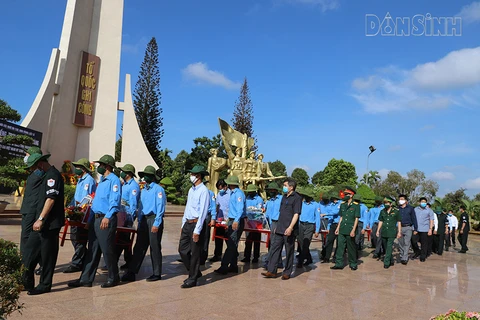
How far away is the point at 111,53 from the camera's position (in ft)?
74.6

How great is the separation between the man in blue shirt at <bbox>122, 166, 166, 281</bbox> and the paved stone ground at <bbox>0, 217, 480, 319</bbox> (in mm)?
197

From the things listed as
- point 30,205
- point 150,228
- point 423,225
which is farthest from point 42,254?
point 423,225

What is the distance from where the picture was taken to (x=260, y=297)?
16.5 feet

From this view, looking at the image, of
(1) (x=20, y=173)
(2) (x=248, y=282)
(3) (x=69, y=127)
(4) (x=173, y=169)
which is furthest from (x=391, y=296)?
(4) (x=173, y=169)

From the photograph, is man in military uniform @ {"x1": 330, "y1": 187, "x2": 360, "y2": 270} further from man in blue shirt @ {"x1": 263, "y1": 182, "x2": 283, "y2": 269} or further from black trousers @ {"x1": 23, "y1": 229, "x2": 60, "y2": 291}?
black trousers @ {"x1": 23, "y1": 229, "x2": 60, "y2": 291}

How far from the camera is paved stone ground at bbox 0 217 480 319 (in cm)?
416

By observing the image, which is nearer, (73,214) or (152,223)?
(73,214)

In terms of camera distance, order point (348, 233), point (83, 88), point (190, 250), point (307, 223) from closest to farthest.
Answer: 1. point (190, 250)
2. point (348, 233)
3. point (307, 223)
4. point (83, 88)

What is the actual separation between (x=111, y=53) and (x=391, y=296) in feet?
69.7

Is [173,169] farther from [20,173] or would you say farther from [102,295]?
[102,295]

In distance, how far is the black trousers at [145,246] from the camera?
5.59 metres

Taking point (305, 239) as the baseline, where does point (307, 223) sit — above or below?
above

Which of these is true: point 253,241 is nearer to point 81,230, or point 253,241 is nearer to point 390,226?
point 390,226

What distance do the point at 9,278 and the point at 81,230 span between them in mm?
3493
